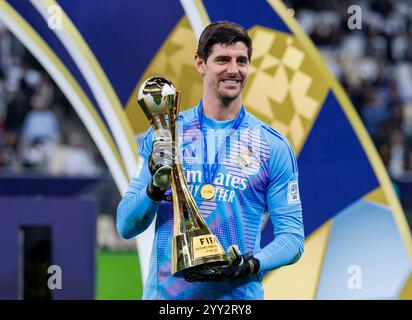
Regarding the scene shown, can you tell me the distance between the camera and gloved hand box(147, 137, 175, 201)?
3512mm

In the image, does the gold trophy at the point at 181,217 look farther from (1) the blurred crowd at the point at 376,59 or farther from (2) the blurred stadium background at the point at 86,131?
(1) the blurred crowd at the point at 376,59

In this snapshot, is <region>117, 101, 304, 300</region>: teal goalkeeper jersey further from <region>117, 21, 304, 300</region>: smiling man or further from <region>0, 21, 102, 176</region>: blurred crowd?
<region>0, 21, 102, 176</region>: blurred crowd

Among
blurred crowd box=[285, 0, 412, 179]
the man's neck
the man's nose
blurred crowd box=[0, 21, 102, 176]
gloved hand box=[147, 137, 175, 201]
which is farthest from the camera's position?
blurred crowd box=[285, 0, 412, 179]

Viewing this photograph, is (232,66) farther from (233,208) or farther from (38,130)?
(38,130)

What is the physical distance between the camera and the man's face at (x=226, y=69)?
12.3ft

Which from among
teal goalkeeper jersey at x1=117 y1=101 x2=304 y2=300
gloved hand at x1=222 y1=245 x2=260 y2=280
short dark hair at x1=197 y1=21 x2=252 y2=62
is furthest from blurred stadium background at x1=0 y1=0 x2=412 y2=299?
short dark hair at x1=197 y1=21 x2=252 y2=62

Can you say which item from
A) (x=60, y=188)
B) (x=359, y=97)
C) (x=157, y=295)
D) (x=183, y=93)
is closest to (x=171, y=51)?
(x=183, y=93)

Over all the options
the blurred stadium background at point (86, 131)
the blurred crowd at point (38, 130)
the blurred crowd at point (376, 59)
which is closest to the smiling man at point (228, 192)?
the blurred stadium background at point (86, 131)

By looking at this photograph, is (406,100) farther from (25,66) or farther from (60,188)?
(60,188)

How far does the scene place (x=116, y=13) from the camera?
4.55m

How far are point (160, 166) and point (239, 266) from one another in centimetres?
49

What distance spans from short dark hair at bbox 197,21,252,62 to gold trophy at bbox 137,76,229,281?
0.78 ft

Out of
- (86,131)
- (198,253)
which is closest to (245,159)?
(198,253)

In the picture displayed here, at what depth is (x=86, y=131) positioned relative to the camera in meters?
9.90
